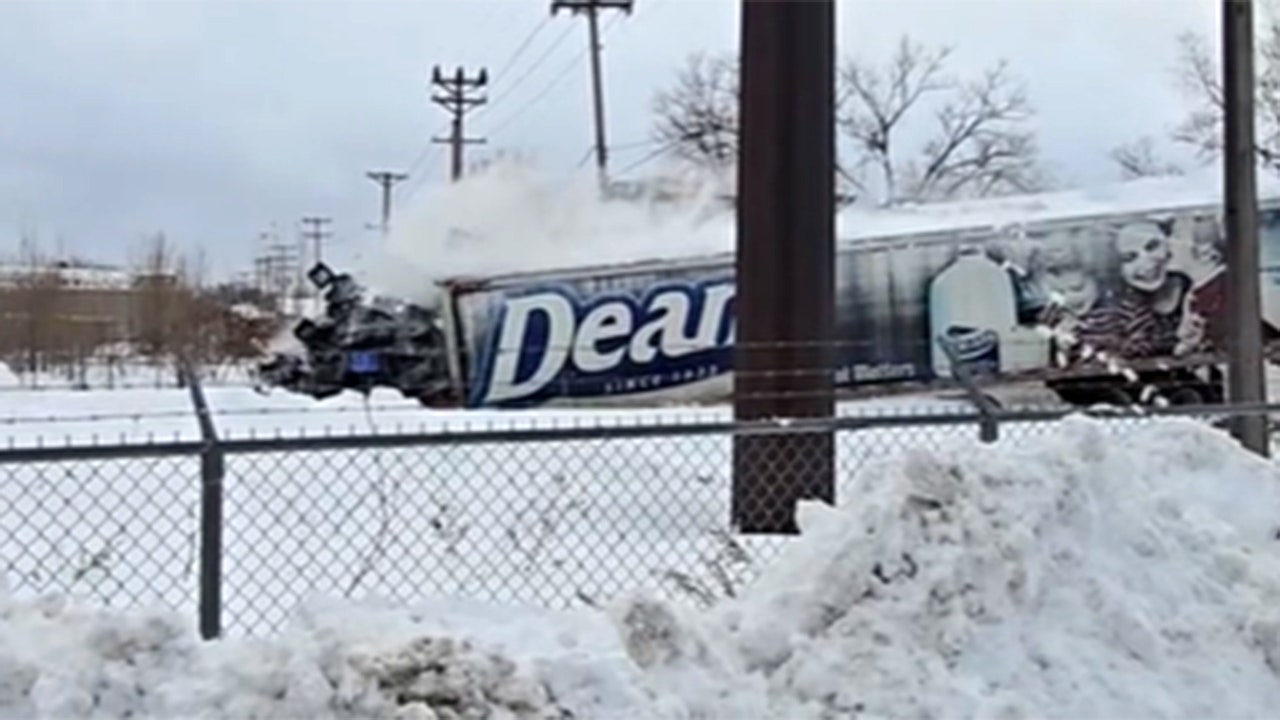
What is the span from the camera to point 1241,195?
8.83m

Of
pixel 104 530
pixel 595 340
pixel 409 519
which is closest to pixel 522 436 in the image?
pixel 409 519

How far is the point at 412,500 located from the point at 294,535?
2.62ft

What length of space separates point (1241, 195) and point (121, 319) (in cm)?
2320

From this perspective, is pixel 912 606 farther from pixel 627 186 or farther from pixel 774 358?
pixel 627 186

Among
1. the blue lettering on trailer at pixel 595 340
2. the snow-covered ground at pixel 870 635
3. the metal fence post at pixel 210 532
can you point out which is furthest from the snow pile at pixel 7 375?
the snow-covered ground at pixel 870 635

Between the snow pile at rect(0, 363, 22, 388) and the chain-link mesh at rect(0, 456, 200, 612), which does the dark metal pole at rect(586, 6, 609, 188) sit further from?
the chain-link mesh at rect(0, 456, 200, 612)

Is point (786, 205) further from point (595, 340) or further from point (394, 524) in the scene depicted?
point (595, 340)

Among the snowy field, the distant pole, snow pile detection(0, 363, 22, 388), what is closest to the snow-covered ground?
the snowy field

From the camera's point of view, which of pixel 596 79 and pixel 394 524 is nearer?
pixel 394 524

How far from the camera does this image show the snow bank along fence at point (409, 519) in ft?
17.6

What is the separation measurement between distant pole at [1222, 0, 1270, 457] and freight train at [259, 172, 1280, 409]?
8.56 metres

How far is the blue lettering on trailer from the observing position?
18125 millimetres

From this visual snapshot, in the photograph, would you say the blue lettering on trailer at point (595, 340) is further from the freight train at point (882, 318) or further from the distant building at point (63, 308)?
the distant building at point (63, 308)

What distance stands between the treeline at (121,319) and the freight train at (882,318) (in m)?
3.31
